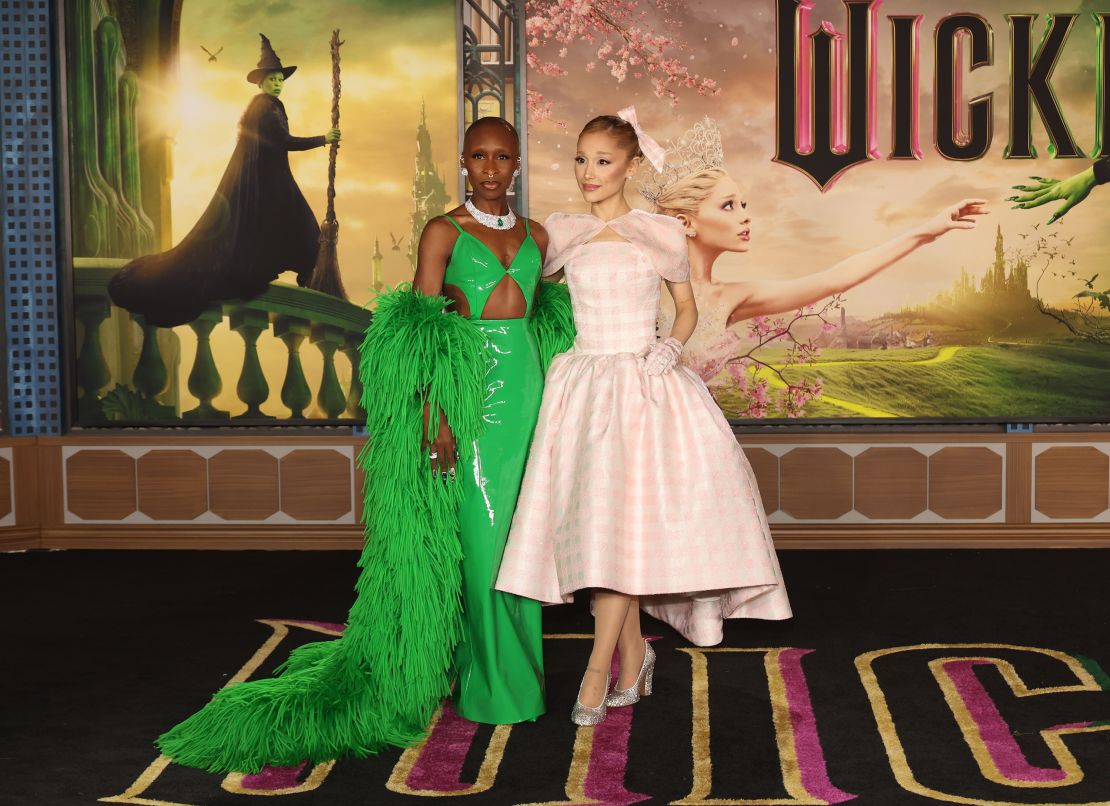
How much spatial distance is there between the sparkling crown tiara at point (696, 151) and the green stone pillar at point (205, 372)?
2026 mm

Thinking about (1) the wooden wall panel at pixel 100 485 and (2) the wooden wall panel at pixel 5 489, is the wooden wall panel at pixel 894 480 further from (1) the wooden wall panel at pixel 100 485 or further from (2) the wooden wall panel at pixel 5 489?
(2) the wooden wall panel at pixel 5 489

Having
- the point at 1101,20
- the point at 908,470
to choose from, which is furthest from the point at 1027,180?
the point at 908,470

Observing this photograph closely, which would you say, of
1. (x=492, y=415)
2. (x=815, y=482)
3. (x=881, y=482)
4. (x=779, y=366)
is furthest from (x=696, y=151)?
(x=492, y=415)

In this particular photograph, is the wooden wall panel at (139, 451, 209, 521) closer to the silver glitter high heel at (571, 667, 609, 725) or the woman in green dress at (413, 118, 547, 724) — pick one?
the woman in green dress at (413, 118, 547, 724)

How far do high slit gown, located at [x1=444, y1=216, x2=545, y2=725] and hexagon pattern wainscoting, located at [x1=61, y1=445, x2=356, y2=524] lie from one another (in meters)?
2.49

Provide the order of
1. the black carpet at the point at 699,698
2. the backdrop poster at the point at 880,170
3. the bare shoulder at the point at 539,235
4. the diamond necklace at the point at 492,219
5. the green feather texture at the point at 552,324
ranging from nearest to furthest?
the black carpet at the point at 699,698
the diamond necklace at the point at 492,219
the bare shoulder at the point at 539,235
the green feather texture at the point at 552,324
the backdrop poster at the point at 880,170

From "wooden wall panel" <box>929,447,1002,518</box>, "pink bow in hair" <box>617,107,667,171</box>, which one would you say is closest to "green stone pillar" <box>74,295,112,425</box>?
"pink bow in hair" <box>617,107,667,171</box>

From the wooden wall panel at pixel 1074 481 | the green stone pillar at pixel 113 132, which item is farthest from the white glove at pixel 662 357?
the green stone pillar at pixel 113 132

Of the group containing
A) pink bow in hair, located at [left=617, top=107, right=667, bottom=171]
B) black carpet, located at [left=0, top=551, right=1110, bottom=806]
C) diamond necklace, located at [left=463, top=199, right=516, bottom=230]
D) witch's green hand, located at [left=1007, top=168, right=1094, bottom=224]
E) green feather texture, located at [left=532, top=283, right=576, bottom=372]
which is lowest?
black carpet, located at [left=0, top=551, right=1110, bottom=806]

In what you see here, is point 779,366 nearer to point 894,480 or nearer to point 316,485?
point 894,480

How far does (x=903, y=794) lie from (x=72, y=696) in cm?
219

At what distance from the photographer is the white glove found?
326cm

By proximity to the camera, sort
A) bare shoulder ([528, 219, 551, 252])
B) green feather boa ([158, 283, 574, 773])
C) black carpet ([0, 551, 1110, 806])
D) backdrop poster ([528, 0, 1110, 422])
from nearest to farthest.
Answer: black carpet ([0, 551, 1110, 806])
green feather boa ([158, 283, 574, 773])
bare shoulder ([528, 219, 551, 252])
backdrop poster ([528, 0, 1110, 422])

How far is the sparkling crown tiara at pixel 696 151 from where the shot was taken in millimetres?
5531
